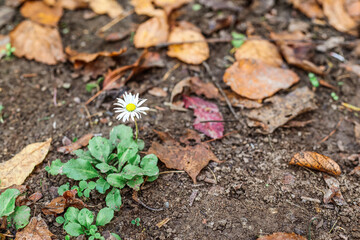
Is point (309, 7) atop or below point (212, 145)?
atop

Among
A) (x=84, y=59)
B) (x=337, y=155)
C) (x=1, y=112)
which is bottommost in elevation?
(x=337, y=155)

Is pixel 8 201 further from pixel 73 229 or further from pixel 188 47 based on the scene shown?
pixel 188 47

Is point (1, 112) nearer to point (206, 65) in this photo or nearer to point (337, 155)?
point (206, 65)

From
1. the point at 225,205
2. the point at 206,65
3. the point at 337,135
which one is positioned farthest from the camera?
the point at 206,65

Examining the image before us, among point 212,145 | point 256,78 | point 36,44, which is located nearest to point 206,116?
point 212,145

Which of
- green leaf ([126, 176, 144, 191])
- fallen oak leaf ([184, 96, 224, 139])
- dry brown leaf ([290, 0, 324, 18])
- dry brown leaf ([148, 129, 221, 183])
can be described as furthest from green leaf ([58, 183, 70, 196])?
dry brown leaf ([290, 0, 324, 18])

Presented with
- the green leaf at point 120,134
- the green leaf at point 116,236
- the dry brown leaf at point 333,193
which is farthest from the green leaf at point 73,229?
the dry brown leaf at point 333,193

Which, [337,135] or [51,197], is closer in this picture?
[51,197]

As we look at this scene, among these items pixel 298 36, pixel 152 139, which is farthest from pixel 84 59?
pixel 298 36
